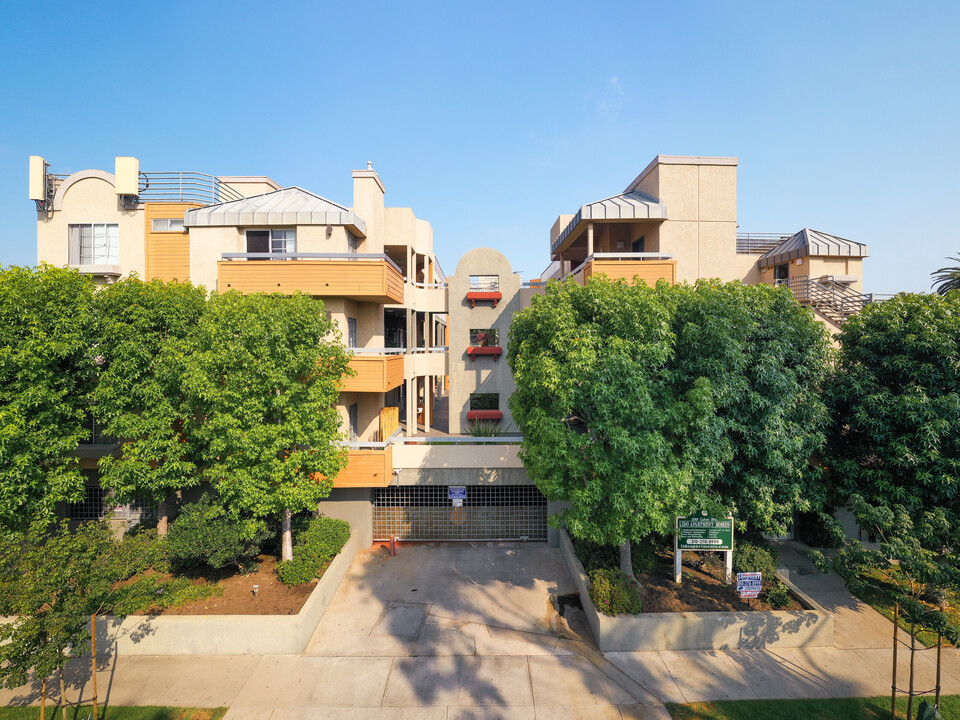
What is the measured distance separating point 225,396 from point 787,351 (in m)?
16.1

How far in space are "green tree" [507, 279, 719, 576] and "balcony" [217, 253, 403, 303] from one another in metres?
7.56

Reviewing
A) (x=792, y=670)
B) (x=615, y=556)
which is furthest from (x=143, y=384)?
(x=792, y=670)

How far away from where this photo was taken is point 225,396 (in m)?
12.7

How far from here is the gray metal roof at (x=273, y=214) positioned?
59.4 ft

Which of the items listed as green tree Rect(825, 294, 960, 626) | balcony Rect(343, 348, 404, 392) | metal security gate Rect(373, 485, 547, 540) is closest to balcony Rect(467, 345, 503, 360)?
balcony Rect(343, 348, 404, 392)

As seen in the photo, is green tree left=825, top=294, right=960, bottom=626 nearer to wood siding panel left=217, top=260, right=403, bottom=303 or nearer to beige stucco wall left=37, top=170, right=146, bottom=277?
wood siding panel left=217, top=260, right=403, bottom=303

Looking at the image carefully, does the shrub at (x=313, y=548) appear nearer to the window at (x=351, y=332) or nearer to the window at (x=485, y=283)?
the window at (x=351, y=332)

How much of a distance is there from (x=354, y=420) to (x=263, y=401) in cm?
635

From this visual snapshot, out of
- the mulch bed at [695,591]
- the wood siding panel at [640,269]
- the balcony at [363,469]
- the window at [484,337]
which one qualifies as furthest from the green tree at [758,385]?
the window at [484,337]

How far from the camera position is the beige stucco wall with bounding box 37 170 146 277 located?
19.4 metres

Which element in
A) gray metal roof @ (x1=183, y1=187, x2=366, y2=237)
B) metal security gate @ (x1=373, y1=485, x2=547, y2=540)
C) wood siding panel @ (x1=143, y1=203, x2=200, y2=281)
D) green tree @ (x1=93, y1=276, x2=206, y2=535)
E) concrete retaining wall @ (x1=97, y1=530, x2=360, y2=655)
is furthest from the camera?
wood siding panel @ (x1=143, y1=203, x2=200, y2=281)

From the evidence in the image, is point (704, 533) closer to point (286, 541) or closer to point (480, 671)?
point (480, 671)

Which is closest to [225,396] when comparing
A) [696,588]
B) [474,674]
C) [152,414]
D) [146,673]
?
[152,414]

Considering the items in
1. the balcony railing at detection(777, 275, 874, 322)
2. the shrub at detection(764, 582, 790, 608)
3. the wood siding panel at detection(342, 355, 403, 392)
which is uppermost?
the balcony railing at detection(777, 275, 874, 322)
